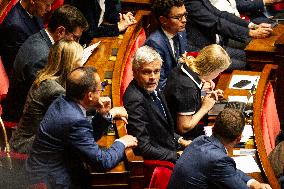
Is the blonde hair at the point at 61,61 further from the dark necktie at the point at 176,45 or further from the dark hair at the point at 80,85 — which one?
the dark necktie at the point at 176,45

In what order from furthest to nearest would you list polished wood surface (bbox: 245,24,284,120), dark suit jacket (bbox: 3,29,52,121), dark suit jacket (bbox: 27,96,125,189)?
1. polished wood surface (bbox: 245,24,284,120)
2. dark suit jacket (bbox: 3,29,52,121)
3. dark suit jacket (bbox: 27,96,125,189)

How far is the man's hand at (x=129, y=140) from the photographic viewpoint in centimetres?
253

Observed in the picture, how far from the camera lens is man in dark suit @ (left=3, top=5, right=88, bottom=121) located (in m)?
3.03

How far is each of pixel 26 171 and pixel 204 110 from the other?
101cm

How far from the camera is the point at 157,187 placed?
260 cm

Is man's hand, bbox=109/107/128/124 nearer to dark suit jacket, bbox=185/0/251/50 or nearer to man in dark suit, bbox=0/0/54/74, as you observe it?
man in dark suit, bbox=0/0/54/74

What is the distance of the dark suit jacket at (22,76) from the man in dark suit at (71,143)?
59 centimetres

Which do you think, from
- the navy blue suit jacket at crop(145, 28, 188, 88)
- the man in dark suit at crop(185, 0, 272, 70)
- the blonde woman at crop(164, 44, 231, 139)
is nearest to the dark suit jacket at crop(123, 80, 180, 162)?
the blonde woman at crop(164, 44, 231, 139)

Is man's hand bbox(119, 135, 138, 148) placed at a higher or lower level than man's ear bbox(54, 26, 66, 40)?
lower

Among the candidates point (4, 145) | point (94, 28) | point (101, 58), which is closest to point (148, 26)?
point (94, 28)

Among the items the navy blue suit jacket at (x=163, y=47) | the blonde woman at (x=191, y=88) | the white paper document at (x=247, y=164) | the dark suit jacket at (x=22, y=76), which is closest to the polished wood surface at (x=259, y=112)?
the white paper document at (x=247, y=164)

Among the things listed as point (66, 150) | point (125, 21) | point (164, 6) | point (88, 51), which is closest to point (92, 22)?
point (125, 21)

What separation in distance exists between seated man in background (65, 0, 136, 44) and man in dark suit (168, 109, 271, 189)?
153 centimetres

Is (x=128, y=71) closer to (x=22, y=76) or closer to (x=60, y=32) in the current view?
(x=60, y=32)
